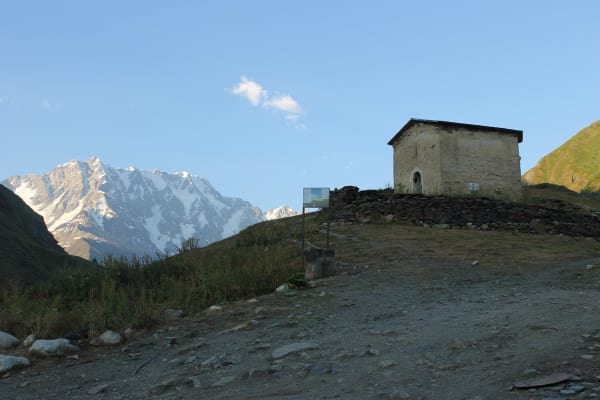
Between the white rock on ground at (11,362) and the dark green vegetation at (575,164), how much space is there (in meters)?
76.1

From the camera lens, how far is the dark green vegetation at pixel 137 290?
7.49 meters

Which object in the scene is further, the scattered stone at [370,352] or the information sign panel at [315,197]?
the information sign panel at [315,197]

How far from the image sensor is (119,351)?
6.27 m

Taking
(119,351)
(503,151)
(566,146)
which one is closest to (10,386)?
(119,351)

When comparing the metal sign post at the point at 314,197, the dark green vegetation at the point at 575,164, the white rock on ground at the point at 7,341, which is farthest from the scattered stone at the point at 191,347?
the dark green vegetation at the point at 575,164

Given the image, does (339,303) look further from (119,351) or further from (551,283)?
(551,283)

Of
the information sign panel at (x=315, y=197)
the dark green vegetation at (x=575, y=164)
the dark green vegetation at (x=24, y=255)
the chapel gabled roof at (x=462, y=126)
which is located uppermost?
the dark green vegetation at (x=575, y=164)

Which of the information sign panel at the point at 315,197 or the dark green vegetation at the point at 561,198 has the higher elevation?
the dark green vegetation at the point at 561,198

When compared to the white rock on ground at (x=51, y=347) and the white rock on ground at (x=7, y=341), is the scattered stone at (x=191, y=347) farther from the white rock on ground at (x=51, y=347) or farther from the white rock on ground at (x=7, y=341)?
the white rock on ground at (x=7, y=341)

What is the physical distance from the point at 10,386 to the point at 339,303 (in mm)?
4412

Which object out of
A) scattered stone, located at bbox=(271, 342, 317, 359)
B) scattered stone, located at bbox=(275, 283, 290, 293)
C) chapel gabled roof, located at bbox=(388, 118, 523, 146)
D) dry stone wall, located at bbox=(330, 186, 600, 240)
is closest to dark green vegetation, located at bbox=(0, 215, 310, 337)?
scattered stone, located at bbox=(275, 283, 290, 293)

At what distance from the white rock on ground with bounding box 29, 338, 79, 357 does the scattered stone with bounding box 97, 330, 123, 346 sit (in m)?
0.33

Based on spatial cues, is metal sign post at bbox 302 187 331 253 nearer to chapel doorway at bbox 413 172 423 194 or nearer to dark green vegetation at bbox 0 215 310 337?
dark green vegetation at bbox 0 215 310 337

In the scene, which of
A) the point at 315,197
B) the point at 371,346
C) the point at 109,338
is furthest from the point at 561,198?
the point at 109,338
